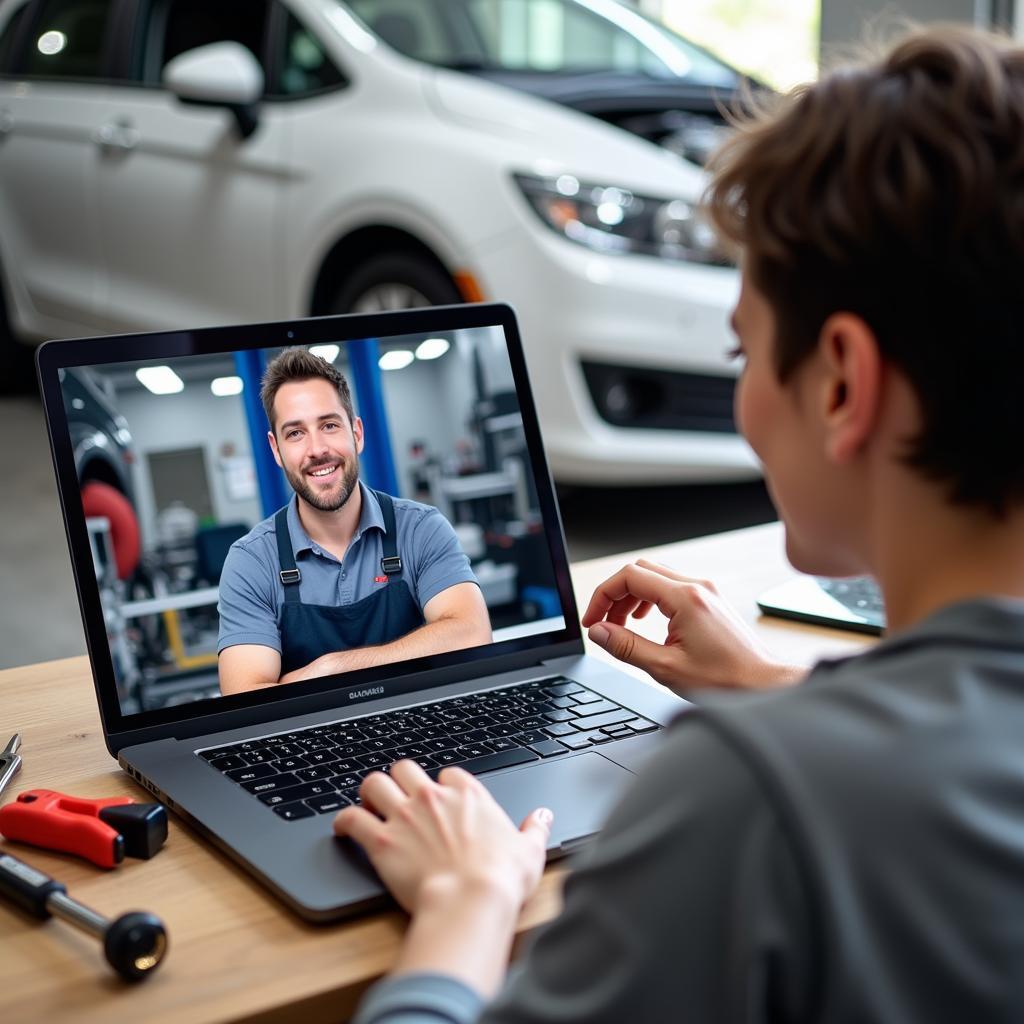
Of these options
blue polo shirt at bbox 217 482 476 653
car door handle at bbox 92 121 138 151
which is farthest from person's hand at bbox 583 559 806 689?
car door handle at bbox 92 121 138 151

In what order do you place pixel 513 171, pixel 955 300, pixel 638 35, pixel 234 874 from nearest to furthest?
pixel 955 300 → pixel 234 874 → pixel 513 171 → pixel 638 35

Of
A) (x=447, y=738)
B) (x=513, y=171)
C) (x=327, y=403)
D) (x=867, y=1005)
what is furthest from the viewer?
(x=513, y=171)

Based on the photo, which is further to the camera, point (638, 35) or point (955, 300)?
point (638, 35)

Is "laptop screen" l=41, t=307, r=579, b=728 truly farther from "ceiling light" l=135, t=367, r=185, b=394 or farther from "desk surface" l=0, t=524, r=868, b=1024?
"desk surface" l=0, t=524, r=868, b=1024

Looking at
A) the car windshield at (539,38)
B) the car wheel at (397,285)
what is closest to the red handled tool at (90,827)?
the car wheel at (397,285)

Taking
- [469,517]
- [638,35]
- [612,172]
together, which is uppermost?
[638,35]

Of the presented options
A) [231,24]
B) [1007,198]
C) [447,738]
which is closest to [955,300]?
[1007,198]

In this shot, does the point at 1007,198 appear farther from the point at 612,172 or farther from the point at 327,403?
the point at 612,172

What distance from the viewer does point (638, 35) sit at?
133 inches

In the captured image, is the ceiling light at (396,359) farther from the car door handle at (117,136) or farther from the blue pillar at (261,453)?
the car door handle at (117,136)

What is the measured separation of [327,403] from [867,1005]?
68cm

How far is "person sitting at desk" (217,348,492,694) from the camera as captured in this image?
3.23ft

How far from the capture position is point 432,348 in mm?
1098

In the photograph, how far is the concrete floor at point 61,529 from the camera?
2.70m
